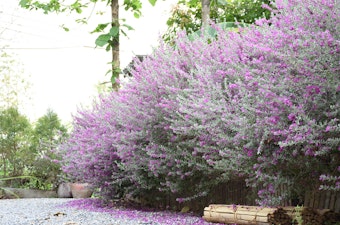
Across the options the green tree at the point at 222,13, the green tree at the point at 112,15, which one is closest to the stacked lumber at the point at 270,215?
the green tree at the point at 112,15

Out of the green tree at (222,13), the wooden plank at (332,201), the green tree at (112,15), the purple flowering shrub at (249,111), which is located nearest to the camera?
the purple flowering shrub at (249,111)

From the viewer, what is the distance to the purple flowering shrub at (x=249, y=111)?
411 cm

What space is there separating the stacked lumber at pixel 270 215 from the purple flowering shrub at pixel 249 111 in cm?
14

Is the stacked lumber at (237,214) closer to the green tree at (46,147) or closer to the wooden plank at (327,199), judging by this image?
the wooden plank at (327,199)

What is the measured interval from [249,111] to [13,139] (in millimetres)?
10025

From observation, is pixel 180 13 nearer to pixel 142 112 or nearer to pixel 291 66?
A: pixel 142 112

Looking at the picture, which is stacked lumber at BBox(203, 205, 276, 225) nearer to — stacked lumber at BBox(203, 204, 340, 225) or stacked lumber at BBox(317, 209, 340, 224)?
stacked lumber at BBox(203, 204, 340, 225)

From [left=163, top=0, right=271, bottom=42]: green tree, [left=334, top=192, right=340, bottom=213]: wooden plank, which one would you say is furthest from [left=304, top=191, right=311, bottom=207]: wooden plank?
[left=163, top=0, right=271, bottom=42]: green tree

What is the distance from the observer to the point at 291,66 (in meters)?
4.31

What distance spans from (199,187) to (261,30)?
2056 mm

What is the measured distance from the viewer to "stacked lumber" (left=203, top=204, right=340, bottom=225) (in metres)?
4.57

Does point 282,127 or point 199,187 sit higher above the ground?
point 282,127

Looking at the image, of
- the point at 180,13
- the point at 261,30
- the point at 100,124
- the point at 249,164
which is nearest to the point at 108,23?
the point at 100,124

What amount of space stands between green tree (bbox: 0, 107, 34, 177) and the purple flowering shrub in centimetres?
662
